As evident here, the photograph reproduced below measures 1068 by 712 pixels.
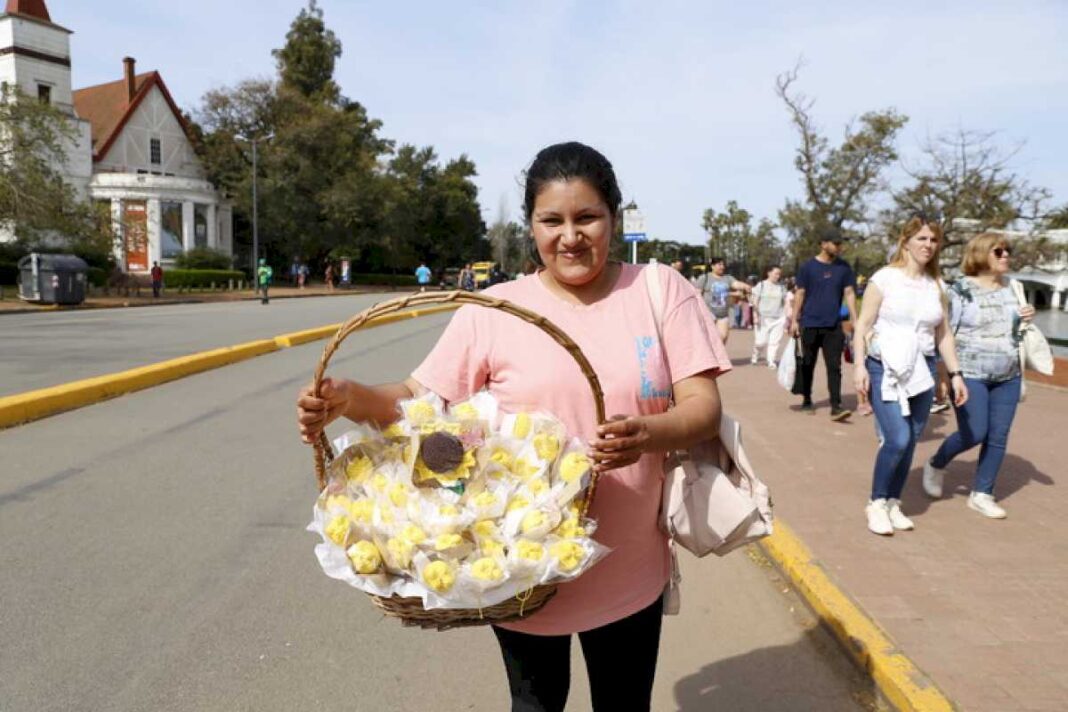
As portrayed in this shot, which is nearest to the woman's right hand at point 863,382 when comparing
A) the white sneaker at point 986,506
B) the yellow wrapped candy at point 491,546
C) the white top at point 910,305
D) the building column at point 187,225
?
the white top at point 910,305

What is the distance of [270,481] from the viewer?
6.07 metres

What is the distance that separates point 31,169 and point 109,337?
1733cm

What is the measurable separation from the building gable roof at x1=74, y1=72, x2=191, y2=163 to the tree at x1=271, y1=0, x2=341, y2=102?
1084 cm

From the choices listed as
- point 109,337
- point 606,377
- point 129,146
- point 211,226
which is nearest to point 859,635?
point 606,377

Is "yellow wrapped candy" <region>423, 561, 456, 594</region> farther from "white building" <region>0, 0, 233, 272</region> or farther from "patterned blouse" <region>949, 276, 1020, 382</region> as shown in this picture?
"white building" <region>0, 0, 233, 272</region>

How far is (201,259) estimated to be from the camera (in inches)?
1828

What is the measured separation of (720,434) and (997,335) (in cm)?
386

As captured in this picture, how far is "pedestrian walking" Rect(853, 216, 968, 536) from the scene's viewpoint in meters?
4.77

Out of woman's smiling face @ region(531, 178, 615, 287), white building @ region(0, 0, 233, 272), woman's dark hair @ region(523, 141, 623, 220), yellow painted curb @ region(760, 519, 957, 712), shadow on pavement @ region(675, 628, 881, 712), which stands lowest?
shadow on pavement @ region(675, 628, 881, 712)

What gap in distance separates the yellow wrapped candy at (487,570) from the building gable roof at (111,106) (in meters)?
55.9

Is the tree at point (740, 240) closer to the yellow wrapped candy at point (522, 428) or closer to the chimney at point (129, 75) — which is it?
the chimney at point (129, 75)

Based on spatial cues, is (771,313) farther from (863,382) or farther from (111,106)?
(111,106)

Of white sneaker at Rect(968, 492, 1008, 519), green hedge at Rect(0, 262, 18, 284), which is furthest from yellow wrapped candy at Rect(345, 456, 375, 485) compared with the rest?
green hedge at Rect(0, 262, 18, 284)

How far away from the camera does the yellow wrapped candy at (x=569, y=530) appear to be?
5.73ft
